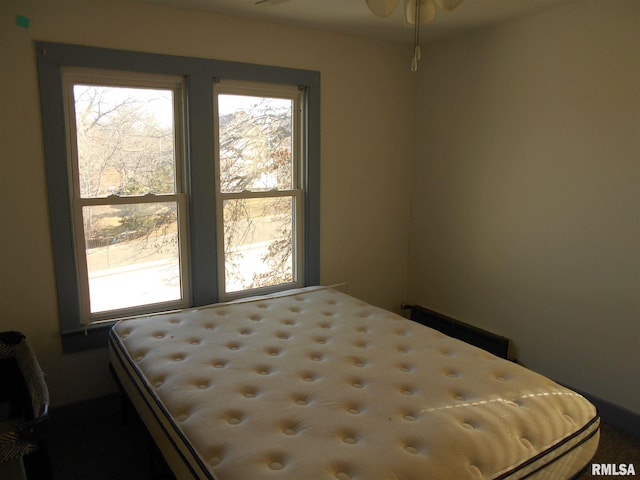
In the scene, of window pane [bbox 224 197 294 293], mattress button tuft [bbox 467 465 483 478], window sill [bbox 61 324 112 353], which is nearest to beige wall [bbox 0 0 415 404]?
window sill [bbox 61 324 112 353]

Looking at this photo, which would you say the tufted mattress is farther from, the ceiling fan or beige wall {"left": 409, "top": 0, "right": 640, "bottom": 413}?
the ceiling fan

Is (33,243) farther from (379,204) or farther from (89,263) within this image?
(379,204)

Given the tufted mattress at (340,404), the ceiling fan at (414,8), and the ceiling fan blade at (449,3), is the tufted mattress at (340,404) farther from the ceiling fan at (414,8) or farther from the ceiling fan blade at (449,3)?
the ceiling fan blade at (449,3)

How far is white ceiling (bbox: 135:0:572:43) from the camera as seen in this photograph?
262cm

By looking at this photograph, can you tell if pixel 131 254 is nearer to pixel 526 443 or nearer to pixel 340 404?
pixel 340 404

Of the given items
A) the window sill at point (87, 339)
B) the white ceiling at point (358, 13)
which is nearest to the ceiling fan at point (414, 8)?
the white ceiling at point (358, 13)

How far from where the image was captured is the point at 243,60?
2.90 m

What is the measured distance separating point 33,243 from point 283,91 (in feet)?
5.67

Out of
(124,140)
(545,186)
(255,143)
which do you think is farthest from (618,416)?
(124,140)

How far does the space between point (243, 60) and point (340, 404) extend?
212 cm

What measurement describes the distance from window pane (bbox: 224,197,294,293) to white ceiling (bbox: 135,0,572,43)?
1127mm

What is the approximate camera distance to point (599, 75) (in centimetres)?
257

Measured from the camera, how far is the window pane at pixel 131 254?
8.73 feet

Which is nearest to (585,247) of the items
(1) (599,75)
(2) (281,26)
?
(1) (599,75)
